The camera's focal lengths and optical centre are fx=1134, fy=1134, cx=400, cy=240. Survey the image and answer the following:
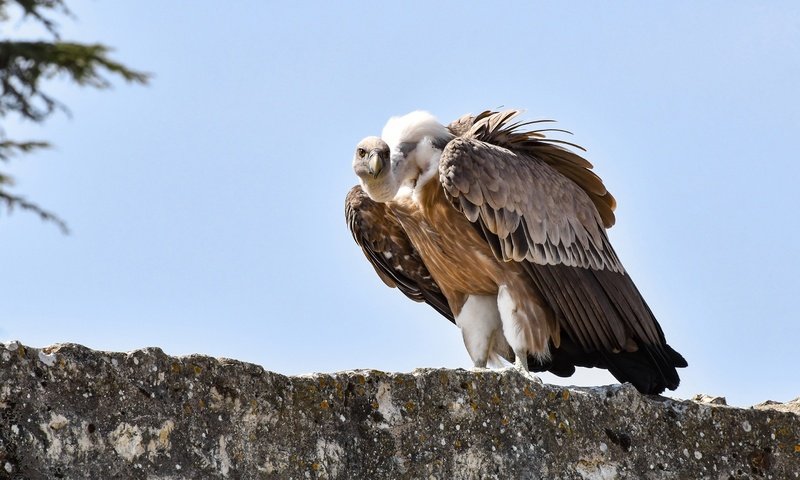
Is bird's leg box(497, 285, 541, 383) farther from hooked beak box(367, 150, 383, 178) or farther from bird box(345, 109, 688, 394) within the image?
hooked beak box(367, 150, 383, 178)

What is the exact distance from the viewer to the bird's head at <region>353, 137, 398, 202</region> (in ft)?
21.6

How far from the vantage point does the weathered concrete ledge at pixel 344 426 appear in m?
3.33

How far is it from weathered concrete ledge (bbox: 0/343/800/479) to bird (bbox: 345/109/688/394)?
6.11 feet

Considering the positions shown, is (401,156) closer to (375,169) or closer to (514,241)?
(375,169)

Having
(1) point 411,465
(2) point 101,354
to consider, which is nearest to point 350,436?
(1) point 411,465

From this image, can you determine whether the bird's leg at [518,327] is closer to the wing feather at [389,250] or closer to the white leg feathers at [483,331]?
the white leg feathers at [483,331]

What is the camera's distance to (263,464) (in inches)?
143

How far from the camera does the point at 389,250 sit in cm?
736

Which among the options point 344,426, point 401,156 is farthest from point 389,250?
point 344,426

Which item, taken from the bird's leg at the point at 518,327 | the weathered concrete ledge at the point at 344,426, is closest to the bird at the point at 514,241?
the bird's leg at the point at 518,327

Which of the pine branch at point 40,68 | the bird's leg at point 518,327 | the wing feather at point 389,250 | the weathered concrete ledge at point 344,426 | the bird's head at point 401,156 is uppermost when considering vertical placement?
the pine branch at point 40,68

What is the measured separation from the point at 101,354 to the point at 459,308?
3806 millimetres

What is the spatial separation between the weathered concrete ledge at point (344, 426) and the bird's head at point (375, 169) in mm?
2527

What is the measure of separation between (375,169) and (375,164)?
0.03 metres
